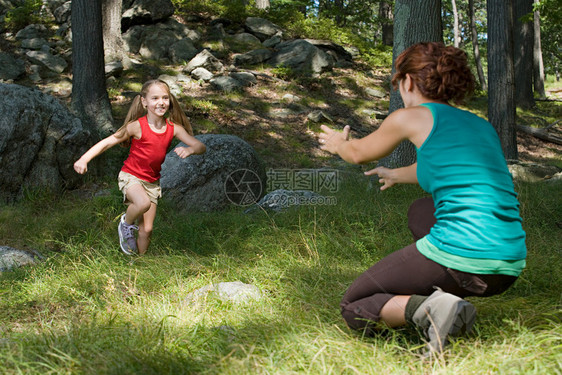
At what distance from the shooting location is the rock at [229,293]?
365 centimetres

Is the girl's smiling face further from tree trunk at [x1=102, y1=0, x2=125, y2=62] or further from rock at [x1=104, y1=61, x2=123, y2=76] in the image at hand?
tree trunk at [x1=102, y1=0, x2=125, y2=62]

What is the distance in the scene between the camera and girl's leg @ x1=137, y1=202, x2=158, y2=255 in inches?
195

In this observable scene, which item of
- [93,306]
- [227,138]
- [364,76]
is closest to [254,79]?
[364,76]

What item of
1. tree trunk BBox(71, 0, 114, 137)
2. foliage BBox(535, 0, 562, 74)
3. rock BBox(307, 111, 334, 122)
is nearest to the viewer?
tree trunk BBox(71, 0, 114, 137)

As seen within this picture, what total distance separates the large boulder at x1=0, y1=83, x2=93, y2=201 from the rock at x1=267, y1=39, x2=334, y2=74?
305 inches

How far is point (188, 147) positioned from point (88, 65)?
5476 millimetres

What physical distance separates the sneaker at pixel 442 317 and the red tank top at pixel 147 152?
305 cm

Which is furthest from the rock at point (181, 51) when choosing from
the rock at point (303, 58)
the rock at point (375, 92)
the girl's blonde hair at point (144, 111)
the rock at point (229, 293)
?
the rock at point (229, 293)

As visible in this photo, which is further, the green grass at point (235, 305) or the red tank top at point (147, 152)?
the red tank top at point (147, 152)

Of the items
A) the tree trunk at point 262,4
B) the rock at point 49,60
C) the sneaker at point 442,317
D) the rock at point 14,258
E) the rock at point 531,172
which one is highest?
the tree trunk at point 262,4

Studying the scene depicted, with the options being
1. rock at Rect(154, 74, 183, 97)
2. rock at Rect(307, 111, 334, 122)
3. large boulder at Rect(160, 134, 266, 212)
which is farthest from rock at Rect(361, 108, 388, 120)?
large boulder at Rect(160, 134, 266, 212)

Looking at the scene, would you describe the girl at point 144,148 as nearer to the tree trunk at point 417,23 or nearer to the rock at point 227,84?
the tree trunk at point 417,23

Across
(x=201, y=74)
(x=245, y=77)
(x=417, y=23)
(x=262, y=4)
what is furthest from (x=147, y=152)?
(x=262, y=4)

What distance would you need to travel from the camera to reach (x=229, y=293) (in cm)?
376
